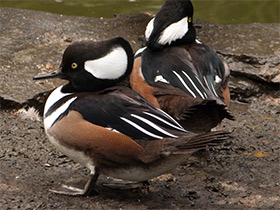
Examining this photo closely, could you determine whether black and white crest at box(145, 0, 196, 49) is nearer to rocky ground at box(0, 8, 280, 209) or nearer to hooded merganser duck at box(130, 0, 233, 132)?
hooded merganser duck at box(130, 0, 233, 132)

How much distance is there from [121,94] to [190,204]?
935 mm

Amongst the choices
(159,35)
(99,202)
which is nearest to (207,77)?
(159,35)

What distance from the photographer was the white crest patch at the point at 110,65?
4.18 metres

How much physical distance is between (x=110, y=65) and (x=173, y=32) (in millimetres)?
1481

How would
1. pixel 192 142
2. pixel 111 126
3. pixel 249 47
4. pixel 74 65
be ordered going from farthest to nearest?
1. pixel 249 47
2. pixel 74 65
3. pixel 111 126
4. pixel 192 142

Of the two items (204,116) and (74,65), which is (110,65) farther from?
(204,116)

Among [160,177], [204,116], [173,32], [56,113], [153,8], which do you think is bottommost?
[153,8]

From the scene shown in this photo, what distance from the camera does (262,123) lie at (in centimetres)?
589

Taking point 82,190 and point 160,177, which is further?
point 160,177

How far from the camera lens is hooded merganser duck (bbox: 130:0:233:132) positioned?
4.73 meters

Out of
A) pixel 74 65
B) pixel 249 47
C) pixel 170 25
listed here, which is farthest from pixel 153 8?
pixel 74 65

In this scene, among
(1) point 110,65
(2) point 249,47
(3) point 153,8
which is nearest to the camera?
(1) point 110,65

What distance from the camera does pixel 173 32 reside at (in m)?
5.54

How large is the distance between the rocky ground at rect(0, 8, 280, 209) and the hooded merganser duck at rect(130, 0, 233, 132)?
498mm
